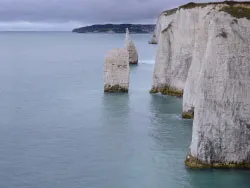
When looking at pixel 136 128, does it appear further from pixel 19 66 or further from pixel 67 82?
pixel 19 66

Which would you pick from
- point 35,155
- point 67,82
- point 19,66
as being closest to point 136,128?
point 35,155

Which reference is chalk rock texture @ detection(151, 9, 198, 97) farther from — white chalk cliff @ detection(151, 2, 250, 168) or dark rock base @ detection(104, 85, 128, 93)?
white chalk cliff @ detection(151, 2, 250, 168)

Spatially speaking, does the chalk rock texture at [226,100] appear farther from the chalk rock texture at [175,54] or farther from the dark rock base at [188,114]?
the chalk rock texture at [175,54]

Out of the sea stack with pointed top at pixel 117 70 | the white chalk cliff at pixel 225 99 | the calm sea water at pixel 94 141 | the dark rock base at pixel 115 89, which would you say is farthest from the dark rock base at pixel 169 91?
the white chalk cliff at pixel 225 99

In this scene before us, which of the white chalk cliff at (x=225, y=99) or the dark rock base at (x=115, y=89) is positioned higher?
the white chalk cliff at (x=225, y=99)

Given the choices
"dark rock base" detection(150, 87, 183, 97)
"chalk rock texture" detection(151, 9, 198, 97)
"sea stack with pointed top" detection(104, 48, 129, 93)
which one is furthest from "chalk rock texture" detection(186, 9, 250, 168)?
"sea stack with pointed top" detection(104, 48, 129, 93)

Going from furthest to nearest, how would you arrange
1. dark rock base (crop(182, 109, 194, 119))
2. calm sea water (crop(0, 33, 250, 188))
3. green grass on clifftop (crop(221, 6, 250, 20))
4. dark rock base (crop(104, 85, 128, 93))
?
dark rock base (crop(104, 85, 128, 93)) → dark rock base (crop(182, 109, 194, 119)) → green grass on clifftop (crop(221, 6, 250, 20)) → calm sea water (crop(0, 33, 250, 188))
